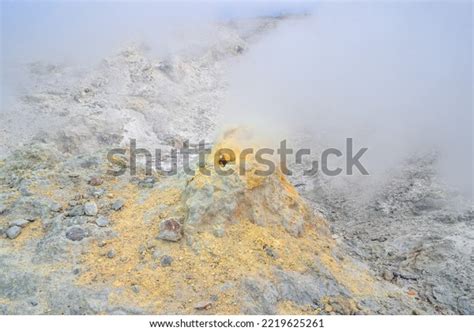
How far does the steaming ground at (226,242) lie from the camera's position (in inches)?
155

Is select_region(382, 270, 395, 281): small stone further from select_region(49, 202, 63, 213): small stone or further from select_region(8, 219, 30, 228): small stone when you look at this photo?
select_region(8, 219, 30, 228): small stone

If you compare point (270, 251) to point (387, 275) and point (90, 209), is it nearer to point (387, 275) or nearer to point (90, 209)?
point (387, 275)

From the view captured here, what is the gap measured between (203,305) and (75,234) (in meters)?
1.47

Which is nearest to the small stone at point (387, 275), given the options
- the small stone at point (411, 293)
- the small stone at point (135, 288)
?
the small stone at point (411, 293)

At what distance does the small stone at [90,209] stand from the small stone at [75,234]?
271 mm

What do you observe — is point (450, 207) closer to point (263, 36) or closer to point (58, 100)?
point (58, 100)

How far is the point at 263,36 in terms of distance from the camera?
15.2 meters

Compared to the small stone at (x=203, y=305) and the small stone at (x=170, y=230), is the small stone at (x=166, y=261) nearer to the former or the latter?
the small stone at (x=170, y=230)

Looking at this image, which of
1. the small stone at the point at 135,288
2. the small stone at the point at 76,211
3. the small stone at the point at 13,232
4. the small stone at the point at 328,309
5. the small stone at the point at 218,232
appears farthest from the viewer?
the small stone at the point at 76,211

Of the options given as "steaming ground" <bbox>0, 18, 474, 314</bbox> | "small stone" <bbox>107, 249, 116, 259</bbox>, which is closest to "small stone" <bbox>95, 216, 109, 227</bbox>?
"steaming ground" <bbox>0, 18, 474, 314</bbox>

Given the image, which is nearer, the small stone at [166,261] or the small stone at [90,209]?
the small stone at [166,261]

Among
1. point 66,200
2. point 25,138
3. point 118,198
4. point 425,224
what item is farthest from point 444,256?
point 25,138

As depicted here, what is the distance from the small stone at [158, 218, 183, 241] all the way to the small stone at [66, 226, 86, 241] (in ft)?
2.37

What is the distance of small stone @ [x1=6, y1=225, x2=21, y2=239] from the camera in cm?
456
